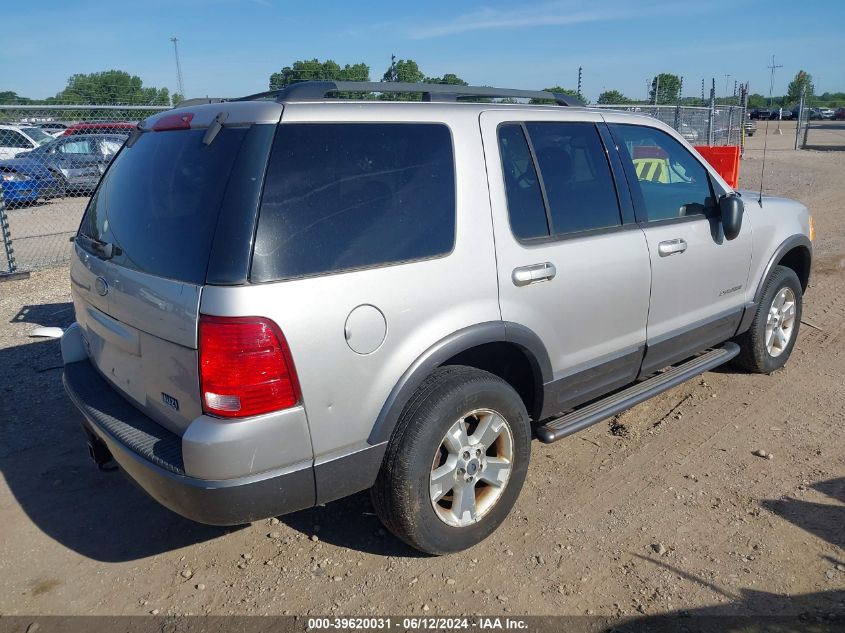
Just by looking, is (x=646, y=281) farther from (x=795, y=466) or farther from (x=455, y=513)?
(x=455, y=513)

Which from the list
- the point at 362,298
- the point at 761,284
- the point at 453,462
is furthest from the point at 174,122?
the point at 761,284

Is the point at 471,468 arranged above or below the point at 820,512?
above

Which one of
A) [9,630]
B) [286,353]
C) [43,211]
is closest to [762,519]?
[286,353]

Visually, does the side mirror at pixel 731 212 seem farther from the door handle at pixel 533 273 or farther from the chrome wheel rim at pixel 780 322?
the door handle at pixel 533 273

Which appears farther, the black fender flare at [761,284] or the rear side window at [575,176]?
the black fender flare at [761,284]

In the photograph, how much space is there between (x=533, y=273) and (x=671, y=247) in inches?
46.5

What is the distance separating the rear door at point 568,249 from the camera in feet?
10.4

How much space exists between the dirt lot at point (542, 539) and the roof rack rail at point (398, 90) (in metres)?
2.06

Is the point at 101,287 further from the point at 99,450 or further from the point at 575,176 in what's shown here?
the point at 575,176

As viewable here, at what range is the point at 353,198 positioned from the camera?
8.80ft

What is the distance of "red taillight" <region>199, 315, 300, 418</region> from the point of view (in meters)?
2.37

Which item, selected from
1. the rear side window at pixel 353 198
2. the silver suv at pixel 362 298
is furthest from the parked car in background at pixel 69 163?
the rear side window at pixel 353 198

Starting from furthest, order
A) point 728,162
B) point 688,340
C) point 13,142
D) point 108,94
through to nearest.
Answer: point 108,94
point 13,142
point 728,162
point 688,340

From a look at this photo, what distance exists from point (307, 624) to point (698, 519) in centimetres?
195
